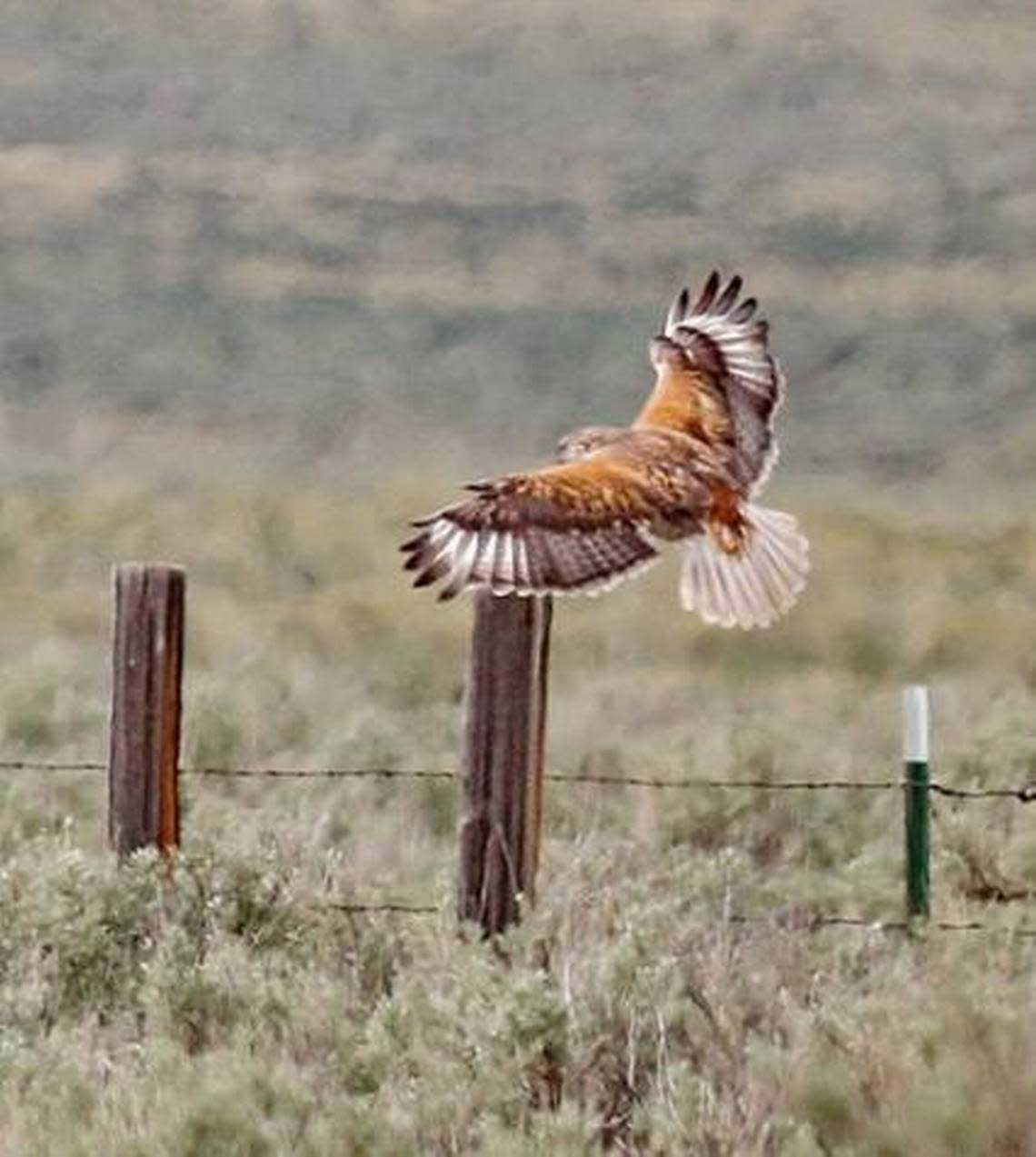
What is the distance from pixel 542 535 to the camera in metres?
8.68

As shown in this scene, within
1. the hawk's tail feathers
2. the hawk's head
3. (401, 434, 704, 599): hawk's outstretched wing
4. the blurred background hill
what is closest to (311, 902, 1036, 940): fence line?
the hawk's tail feathers

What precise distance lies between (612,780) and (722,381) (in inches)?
56.3

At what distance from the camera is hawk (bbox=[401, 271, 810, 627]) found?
8.62m

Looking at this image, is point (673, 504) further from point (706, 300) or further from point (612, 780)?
point (612, 780)

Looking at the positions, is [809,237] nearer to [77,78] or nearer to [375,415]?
[375,415]

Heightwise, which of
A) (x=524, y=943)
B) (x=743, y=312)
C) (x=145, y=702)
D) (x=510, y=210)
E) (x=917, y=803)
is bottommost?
(x=524, y=943)

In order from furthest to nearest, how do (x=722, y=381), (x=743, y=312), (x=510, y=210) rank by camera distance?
(x=510, y=210) → (x=743, y=312) → (x=722, y=381)

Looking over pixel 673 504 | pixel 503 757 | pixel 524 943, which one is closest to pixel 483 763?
pixel 503 757

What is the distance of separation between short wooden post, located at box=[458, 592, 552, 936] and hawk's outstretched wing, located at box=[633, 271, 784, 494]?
0.68 m

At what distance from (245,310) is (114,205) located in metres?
2.65

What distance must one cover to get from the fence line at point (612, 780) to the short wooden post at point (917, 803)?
2.0 inches

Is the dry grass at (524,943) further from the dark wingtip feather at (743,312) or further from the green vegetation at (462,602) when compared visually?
the dark wingtip feather at (743,312)

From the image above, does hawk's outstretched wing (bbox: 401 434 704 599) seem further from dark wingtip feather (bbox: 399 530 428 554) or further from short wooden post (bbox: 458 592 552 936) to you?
short wooden post (bbox: 458 592 552 936)

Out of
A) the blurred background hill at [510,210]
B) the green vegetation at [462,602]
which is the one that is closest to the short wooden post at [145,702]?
the green vegetation at [462,602]
